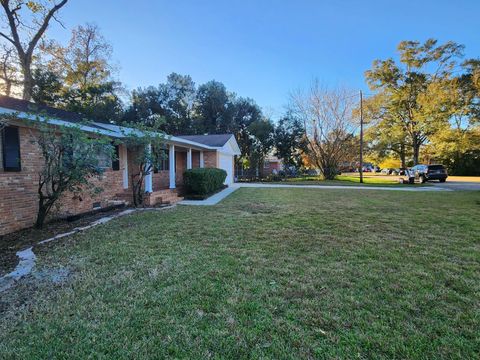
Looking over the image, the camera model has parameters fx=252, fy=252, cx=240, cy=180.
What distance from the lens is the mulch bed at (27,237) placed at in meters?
3.78

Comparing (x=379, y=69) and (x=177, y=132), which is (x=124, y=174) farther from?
(x=379, y=69)

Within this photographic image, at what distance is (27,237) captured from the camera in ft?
16.4


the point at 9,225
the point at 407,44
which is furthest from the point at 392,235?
the point at 407,44

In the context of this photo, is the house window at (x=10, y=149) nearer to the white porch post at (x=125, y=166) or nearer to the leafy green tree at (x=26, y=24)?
the white porch post at (x=125, y=166)

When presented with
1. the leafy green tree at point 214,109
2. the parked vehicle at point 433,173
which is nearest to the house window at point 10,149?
the parked vehicle at point 433,173

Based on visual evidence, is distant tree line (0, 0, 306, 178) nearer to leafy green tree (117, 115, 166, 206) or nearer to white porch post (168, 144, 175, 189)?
leafy green tree (117, 115, 166, 206)

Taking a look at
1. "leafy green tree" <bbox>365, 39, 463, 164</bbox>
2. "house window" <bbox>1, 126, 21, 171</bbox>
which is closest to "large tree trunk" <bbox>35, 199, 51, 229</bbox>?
"house window" <bbox>1, 126, 21, 171</bbox>

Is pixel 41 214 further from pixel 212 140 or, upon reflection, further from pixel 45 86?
pixel 45 86

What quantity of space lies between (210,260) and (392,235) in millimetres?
3758

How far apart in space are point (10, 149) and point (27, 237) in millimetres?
2005

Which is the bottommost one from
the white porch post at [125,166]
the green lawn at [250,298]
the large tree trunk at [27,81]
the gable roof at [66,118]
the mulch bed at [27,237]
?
the green lawn at [250,298]

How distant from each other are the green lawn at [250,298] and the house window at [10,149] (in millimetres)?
2254

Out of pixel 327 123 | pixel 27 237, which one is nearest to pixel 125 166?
pixel 27 237

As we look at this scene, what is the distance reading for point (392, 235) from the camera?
5.09 metres
